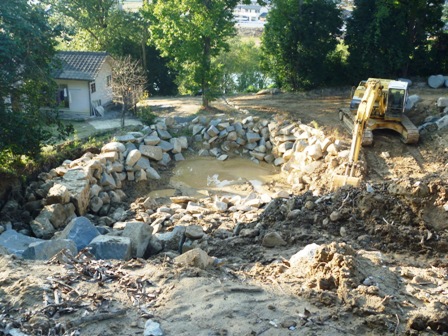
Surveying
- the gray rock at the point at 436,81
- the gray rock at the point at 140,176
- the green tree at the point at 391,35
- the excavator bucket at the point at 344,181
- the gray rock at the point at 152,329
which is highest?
the green tree at the point at 391,35

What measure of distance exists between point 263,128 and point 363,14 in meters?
8.63

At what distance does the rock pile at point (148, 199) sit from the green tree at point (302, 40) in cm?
601

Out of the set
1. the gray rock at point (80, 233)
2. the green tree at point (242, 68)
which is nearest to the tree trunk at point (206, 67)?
the gray rock at point (80, 233)

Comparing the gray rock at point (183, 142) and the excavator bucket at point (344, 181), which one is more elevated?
the gray rock at point (183, 142)

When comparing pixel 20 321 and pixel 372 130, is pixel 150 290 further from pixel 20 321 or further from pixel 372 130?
pixel 372 130

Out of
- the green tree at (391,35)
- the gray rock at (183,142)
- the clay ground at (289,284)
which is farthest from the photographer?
the green tree at (391,35)

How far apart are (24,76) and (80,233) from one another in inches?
206

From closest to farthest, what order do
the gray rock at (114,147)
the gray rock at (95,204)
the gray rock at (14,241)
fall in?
the gray rock at (14,241) < the gray rock at (95,204) < the gray rock at (114,147)

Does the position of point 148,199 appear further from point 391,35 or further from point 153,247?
point 391,35

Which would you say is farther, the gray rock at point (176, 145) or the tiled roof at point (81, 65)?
the tiled roof at point (81, 65)

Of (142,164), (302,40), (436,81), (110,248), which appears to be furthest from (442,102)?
(110,248)

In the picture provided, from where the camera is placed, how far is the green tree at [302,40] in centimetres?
2472

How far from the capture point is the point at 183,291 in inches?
284

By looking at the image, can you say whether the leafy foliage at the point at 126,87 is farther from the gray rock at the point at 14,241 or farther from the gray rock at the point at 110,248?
the gray rock at the point at 110,248
